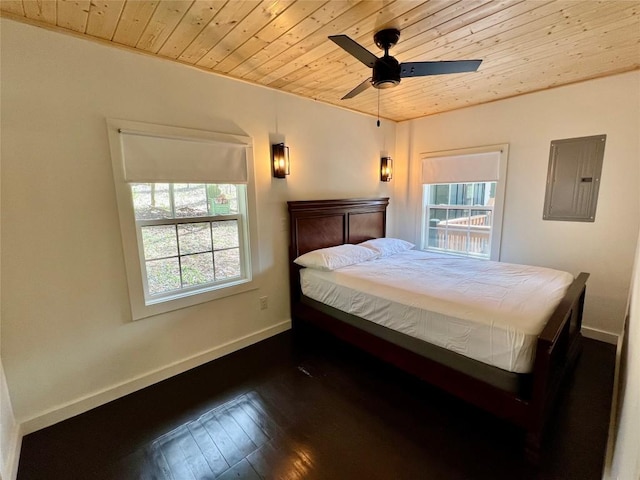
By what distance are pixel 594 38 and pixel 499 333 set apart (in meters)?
2.15

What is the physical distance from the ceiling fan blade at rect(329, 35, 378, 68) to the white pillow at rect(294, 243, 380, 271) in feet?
5.61

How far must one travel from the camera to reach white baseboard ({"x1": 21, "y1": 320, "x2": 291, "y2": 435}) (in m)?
1.93

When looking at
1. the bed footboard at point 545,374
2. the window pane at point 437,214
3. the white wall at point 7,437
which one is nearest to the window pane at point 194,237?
the white wall at point 7,437

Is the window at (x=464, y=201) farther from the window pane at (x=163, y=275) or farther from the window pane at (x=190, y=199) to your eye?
the window pane at (x=163, y=275)

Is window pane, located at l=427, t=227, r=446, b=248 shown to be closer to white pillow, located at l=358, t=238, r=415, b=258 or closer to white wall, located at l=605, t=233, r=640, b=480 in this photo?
white pillow, located at l=358, t=238, r=415, b=258

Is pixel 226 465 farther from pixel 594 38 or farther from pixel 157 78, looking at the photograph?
pixel 594 38

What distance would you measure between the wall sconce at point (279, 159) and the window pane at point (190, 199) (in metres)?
0.73

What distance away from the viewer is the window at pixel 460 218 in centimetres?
366

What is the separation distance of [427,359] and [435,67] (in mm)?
1968

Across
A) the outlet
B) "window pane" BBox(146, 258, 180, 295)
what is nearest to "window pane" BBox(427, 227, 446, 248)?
the outlet

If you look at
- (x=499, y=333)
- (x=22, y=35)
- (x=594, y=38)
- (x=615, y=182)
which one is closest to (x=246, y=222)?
(x=22, y=35)

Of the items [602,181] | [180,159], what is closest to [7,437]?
[180,159]

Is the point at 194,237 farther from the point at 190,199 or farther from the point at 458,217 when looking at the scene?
the point at 458,217

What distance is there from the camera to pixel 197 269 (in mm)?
2611
